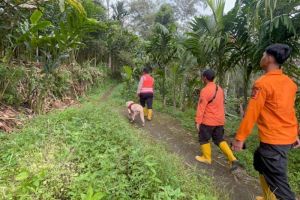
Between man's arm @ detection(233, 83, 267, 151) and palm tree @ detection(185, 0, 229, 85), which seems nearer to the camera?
man's arm @ detection(233, 83, 267, 151)

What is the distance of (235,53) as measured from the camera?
7.13 meters

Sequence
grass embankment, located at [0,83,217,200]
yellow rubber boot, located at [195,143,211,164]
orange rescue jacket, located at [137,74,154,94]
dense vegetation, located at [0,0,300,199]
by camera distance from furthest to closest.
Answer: orange rescue jacket, located at [137,74,154,94] → yellow rubber boot, located at [195,143,211,164] → dense vegetation, located at [0,0,300,199] → grass embankment, located at [0,83,217,200]

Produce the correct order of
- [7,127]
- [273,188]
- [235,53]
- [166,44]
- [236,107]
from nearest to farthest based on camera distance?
[273,188]
[7,127]
[235,53]
[166,44]
[236,107]

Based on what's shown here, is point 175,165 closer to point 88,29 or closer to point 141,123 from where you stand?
point 141,123

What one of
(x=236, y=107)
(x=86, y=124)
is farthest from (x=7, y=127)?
(x=236, y=107)

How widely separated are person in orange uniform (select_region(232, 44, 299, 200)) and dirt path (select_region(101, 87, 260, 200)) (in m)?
0.90

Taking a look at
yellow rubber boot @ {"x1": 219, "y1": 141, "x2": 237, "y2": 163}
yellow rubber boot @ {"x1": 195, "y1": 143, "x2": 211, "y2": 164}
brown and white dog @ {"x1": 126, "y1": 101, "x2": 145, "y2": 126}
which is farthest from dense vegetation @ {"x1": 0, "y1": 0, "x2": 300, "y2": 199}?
brown and white dog @ {"x1": 126, "y1": 101, "x2": 145, "y2": 126}

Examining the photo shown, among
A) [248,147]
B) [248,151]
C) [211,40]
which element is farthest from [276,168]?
[211,40]

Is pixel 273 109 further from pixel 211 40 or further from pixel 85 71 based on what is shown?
pixel 85 71

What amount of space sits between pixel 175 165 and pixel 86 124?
5.95 ft

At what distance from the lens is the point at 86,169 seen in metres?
3.40

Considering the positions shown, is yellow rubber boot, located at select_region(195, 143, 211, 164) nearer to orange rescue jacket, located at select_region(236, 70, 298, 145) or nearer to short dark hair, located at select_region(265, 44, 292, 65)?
orange rescue jacket, located at select_region(236, 70, 298, 145)

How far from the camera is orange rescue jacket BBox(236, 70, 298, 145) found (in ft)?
10.6

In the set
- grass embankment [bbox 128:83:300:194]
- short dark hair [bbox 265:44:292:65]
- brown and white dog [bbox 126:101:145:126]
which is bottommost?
grass embankment [bbox 128:83:300:194]
